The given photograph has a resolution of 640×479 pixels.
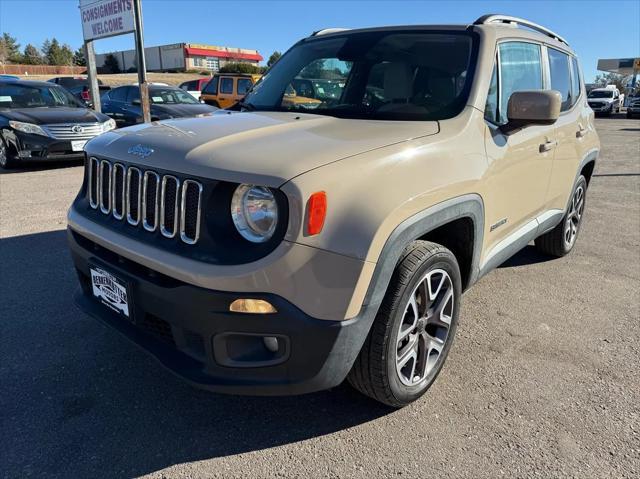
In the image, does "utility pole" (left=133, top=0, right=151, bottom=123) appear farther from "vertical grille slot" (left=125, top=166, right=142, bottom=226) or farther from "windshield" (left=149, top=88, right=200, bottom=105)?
"vertical grille slot" (left=125, top=166, right=142, bottom=226)

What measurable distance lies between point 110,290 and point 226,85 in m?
16.1

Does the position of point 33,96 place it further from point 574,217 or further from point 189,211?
point 574,217

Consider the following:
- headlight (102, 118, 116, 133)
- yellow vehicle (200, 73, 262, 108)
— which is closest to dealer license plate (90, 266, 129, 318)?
headlight (102, 118, 116, 133)

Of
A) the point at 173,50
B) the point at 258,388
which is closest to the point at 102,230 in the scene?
the point at 258,388

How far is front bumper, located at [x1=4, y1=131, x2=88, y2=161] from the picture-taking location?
8477mm

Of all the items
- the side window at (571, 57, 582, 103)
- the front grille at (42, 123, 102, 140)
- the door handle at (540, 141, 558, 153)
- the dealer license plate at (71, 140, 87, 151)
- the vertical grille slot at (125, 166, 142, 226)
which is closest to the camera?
the vertical grille slot at (125, 166, 142, 226)

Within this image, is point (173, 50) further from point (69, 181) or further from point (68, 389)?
point (68, 389)

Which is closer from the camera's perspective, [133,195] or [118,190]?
[133,195]

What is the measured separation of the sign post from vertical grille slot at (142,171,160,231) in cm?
968

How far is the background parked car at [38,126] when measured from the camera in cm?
850

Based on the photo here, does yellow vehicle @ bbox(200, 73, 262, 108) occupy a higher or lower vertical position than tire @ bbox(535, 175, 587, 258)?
higher

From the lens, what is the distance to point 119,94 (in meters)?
14.1

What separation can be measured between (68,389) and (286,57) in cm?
272

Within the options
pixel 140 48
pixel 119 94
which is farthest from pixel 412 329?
pixel 119 94
